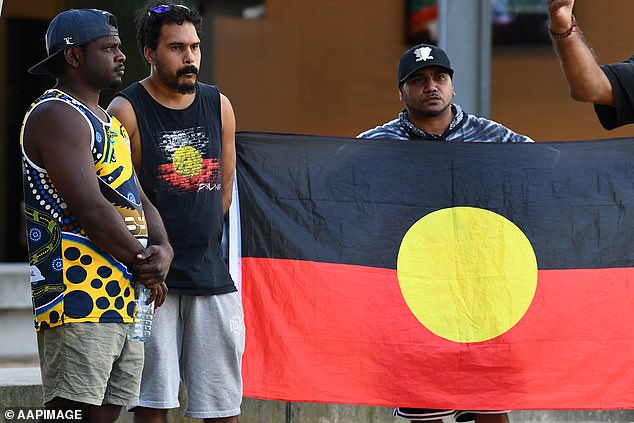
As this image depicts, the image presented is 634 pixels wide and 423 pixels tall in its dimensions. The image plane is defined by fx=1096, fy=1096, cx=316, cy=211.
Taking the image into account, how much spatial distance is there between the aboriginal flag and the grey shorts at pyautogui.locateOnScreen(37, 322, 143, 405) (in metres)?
1.28

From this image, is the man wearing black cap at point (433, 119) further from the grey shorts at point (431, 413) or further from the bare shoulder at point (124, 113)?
the bare shoulder at point (124, 113)

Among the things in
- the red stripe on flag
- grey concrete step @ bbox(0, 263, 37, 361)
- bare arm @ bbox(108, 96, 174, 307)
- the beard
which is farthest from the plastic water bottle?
grey concrete step @ bbox(0, 263, 37, 361)

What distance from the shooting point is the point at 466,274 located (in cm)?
489

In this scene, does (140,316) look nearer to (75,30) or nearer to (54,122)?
(54,122)

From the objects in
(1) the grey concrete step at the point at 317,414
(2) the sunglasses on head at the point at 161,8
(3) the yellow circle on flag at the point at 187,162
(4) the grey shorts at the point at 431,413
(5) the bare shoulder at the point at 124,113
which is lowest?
(1) the grey concrete step at the point at 317,414

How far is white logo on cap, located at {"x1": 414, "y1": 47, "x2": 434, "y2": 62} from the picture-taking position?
489cm

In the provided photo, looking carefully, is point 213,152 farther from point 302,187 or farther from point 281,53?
point 281,53

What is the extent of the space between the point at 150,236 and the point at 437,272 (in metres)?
1.51

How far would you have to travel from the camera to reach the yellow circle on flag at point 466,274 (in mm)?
4871

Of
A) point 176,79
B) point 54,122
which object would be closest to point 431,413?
point 176,79

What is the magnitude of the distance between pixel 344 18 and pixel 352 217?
419cm

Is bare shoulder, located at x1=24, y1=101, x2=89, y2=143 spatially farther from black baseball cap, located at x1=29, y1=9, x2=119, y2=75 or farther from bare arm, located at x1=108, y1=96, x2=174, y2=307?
bare arm, located at x1=108, y1=96, x2=174, y2=307

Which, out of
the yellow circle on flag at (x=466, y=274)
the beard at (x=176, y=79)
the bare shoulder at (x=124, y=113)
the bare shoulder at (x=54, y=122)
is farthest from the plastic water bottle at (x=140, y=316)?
the yellow circle on flag at (x=466, y=274)

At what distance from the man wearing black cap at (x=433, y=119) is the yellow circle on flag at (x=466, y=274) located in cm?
36
